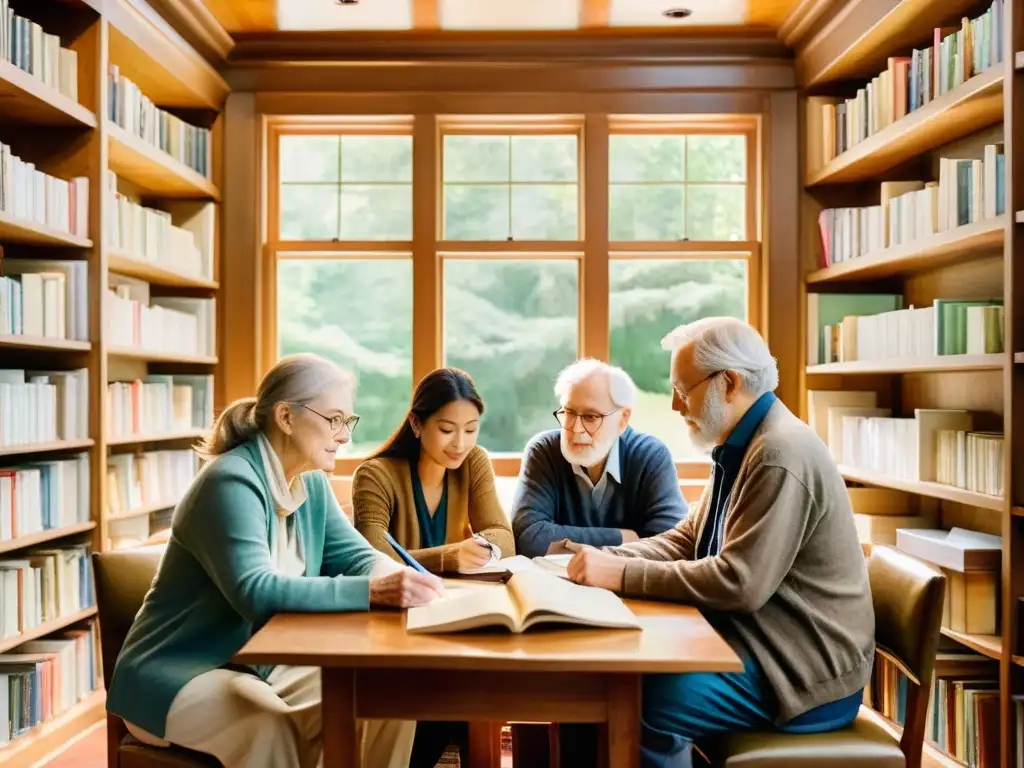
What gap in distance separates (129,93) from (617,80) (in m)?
2.40

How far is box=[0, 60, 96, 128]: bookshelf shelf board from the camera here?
3.29 m

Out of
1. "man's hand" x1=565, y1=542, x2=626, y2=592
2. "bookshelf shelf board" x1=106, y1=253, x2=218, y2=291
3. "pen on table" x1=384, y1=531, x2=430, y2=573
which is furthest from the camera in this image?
"bookshelf shelf board" x1=106, y1=253, x2=218, y2=291

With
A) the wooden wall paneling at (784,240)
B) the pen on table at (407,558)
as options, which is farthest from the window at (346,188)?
the pen on table at (407,558)

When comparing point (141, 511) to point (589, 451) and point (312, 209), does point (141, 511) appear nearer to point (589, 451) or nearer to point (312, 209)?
point (312, 209)

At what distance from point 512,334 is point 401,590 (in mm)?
3397

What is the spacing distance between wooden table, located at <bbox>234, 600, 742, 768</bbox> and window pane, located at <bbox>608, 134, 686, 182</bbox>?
12.6 feet

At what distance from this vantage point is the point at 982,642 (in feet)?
11.0

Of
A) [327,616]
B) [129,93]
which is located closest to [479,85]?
[129,93]

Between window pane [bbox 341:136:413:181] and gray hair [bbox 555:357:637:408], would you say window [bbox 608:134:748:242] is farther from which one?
gray hair [bbox 555:357:637:408]

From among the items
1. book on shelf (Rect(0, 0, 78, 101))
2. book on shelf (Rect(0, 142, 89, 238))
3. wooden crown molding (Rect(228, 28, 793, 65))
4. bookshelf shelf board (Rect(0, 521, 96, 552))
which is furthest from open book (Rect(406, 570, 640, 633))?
wooden crown molding (Rect(228, 28, 793, 65))

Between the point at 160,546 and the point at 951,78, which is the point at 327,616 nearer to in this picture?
the point at 160,546

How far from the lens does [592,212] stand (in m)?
5.28

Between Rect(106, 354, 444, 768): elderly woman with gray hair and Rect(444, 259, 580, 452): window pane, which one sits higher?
Rect(444, 259, 580, 452): window pane

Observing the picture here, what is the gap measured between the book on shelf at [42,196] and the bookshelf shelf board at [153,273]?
0.27 meters
